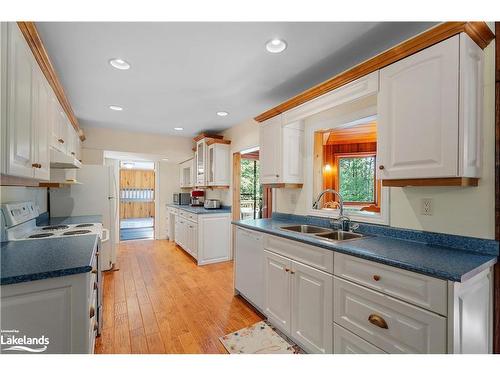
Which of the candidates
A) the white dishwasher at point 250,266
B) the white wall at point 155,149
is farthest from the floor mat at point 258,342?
the white wall at point 155,149

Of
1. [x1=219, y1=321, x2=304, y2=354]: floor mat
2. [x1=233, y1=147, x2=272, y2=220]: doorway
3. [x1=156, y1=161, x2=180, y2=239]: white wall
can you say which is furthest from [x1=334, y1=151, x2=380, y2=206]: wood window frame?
[x1=156, y1=161, x2=180, y2=239]: white wall

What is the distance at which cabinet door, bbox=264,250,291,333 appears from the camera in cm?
196

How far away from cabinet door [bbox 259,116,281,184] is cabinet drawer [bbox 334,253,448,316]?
1326 mm

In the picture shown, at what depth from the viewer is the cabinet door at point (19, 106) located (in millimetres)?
1147

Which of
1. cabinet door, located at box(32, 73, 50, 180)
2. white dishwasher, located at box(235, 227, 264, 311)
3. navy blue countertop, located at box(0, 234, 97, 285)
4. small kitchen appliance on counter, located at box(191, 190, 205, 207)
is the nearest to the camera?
navy blue countertop, located at box(0, 234, 97, 285)

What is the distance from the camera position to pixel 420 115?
1.44 m

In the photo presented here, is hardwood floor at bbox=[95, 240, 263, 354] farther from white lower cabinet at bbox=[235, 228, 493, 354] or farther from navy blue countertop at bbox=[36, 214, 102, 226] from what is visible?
navy blue countertop at bbox=[36, 214, 102, 226]

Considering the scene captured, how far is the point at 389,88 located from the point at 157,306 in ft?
9.70

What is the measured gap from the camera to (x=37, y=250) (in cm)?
145

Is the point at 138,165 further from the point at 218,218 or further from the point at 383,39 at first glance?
the point at 383,39

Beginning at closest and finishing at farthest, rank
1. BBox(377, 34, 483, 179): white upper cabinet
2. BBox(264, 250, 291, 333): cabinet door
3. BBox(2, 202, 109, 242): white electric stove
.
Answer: BBox(377, 34, 483, 179): white upper cabinet → BBox(2, 202, 109, 242): white electric stove → BBox(264, 250, 291, 333): cabinet door

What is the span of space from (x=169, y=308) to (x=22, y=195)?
1834 mm
